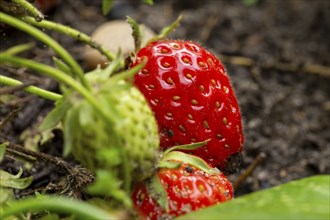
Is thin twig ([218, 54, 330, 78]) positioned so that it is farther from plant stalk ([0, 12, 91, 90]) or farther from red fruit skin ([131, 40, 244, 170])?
plant stalk ([0, 12, 91, 90])

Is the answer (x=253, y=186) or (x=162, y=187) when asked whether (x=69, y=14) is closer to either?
(x=253, y=186)

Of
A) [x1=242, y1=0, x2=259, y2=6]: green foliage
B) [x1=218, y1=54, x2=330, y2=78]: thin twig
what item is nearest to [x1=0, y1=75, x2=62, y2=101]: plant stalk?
[x1=218, y1=54, x2=330, y2=78]: thin twig

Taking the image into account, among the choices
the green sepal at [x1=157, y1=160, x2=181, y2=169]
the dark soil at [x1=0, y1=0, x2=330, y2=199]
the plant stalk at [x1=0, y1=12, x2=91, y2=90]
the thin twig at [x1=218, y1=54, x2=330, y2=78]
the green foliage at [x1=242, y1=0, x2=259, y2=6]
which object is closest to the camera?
the plant stalk at [x1=0, y1=12, x2=91, y2=90]

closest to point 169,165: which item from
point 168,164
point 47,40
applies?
point 168,164

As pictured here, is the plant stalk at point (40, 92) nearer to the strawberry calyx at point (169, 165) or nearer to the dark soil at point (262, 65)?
the strawberry calyx at point (169, 165)

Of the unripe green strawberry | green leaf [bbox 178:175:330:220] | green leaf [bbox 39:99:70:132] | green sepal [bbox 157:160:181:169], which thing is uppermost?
green leaf [bbox 39:99:70:132]

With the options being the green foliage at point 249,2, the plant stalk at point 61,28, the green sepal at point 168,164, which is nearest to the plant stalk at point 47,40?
the green sepal at point 168,164

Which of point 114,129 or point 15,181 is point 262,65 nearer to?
point 15,181

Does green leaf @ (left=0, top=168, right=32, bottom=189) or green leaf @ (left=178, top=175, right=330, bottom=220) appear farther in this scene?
green leaf @ (left=0, top=168, right=32, bottom=189)
